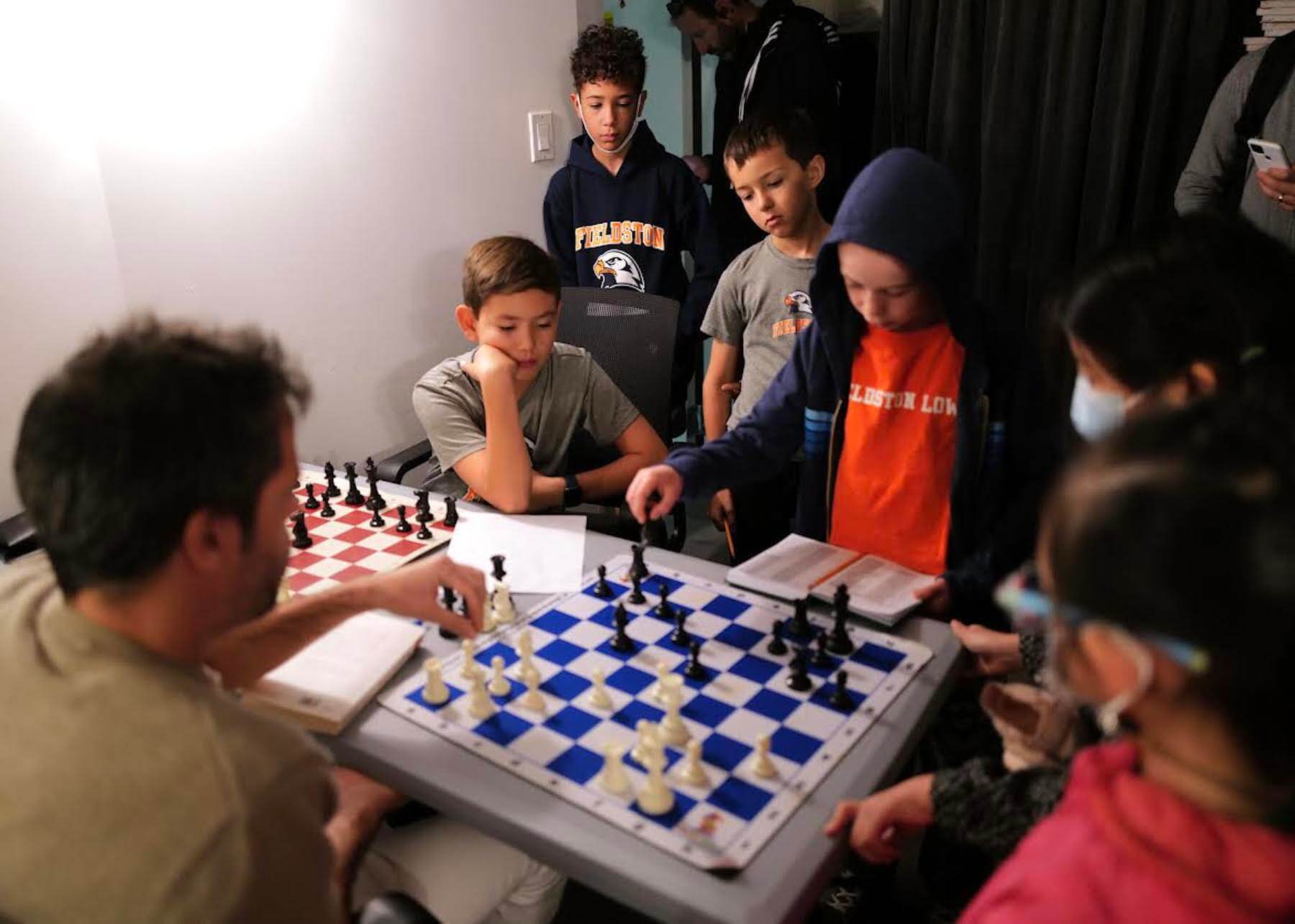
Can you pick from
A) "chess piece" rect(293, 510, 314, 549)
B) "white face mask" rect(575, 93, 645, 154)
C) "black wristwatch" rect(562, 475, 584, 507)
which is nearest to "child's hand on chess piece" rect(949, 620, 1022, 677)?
"black wristwatch" rect(562, 475, 584, 507)

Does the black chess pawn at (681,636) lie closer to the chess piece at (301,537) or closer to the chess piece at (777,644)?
the chess piece at (777,644)

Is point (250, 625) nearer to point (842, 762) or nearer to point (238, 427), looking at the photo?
point (238, 427)

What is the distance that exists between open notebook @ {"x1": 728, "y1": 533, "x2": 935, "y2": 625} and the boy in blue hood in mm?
56

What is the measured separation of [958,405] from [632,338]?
42.7 inches

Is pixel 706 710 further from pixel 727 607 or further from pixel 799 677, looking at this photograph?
pixel 727 607

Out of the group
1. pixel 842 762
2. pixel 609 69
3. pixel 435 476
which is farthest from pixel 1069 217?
pixel 842 762

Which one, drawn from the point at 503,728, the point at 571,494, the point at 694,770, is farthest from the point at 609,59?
the point at 694,770

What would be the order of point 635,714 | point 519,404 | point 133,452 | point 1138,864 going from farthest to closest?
point 519,404, point 635,714, point 133,452, point 1138,864

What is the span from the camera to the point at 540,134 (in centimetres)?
348

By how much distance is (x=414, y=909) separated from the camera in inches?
39.8

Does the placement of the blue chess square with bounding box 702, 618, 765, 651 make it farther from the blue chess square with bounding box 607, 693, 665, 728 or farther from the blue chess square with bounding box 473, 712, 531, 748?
the blue chess square with bounding box 473, 712, 531, 748

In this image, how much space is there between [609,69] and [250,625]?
236 centimetres

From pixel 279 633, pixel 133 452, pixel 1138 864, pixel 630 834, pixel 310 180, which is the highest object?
pixel 310 180

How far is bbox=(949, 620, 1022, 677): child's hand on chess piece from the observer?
1.38m
